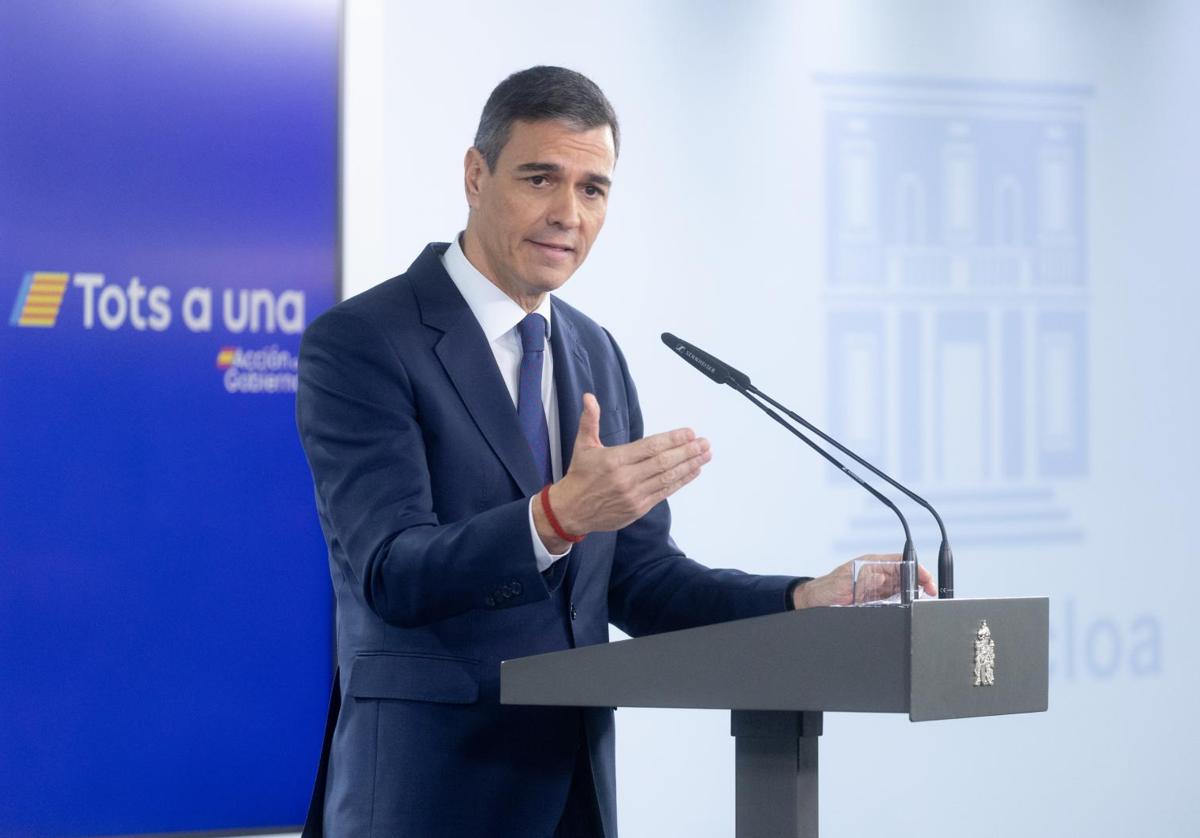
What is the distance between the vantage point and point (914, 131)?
4402mm

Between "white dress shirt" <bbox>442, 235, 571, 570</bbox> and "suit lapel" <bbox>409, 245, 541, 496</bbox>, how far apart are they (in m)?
0.04

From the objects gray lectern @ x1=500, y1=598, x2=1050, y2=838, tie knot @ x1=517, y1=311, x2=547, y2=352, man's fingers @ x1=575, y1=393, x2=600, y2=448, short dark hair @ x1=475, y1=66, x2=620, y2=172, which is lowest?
gray lectern @ x1=500, y1=598, x2=1050, y2=838

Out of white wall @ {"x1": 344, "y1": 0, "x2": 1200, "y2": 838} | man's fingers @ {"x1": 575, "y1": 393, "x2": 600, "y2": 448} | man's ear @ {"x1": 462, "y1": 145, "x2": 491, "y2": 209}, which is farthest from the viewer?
white wall @ {"x1": 344, "y1": 0, "x2": 1200, "y2": 838}

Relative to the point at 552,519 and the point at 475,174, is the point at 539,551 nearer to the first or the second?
the point at 552,519

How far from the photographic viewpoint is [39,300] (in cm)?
335

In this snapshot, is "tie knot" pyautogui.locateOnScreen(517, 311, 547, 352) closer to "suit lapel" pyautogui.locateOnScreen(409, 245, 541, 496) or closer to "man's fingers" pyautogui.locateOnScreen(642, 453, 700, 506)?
"suit lapel" pyautogui.locateOnScreen(409, 245, 541, 496)

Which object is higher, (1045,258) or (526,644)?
(1045,258)

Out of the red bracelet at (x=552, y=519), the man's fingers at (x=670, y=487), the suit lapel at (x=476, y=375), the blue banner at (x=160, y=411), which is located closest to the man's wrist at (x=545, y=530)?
the red bracelet at (x=552, y=519)

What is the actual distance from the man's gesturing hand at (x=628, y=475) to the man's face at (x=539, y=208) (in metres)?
0.57

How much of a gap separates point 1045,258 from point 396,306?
3026 mm

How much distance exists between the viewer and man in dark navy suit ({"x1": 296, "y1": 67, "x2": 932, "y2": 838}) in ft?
5.95

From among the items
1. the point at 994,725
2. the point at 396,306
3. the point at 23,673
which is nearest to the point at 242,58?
the point at 23,673

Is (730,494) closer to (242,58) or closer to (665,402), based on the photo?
(665,402)

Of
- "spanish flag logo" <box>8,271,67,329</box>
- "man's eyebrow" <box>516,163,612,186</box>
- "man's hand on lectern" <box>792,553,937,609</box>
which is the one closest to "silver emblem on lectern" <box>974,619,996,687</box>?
"man's hand on lectern" <box>792,553,937,609</box>
